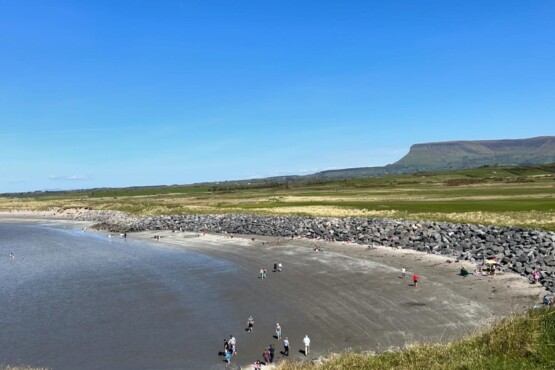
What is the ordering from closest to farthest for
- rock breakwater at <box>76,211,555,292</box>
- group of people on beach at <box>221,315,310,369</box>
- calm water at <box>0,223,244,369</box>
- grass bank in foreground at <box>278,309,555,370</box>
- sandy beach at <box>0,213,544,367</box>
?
grass bank in foreground at <box>278,309,555,370</box> → group of people on beach at <box>221,315,310,369</box> → calm water at <box>0,223,244,369</box> → sandy beach at <box>0,213,544,367</box> → rock breakwater at <box>76,211,555,292</box>

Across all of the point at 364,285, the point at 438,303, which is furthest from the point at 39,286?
the point at 438,303

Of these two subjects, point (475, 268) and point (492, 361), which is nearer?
point (492, 361)

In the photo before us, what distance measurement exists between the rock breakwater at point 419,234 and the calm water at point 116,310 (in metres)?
20.0

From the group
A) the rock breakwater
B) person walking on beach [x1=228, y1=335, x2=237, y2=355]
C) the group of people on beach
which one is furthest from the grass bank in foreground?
the rock breakwater

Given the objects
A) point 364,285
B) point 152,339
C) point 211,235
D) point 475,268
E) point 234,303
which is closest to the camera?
point 152,339

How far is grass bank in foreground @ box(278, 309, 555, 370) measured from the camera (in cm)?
1408

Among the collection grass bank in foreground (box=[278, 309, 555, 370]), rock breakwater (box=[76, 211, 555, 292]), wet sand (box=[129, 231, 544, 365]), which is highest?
grass bank in foreground (box=[278, 309, 555, 370])

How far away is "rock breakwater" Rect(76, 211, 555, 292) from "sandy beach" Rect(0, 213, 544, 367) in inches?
132

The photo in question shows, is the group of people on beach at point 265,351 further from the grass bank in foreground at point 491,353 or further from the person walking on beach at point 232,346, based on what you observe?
the grass bank in foreground at point 491,353

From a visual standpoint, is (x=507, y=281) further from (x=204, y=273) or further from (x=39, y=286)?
(x=39, y=286)

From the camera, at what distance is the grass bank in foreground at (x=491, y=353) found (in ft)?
46.2

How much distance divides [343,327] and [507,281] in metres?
16.7

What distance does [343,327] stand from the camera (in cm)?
2752

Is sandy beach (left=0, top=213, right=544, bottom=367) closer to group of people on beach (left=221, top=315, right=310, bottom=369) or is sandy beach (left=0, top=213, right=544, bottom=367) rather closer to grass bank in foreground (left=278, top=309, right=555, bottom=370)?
group of people on beach (left=221, top=315, right=310, bottom=369)
